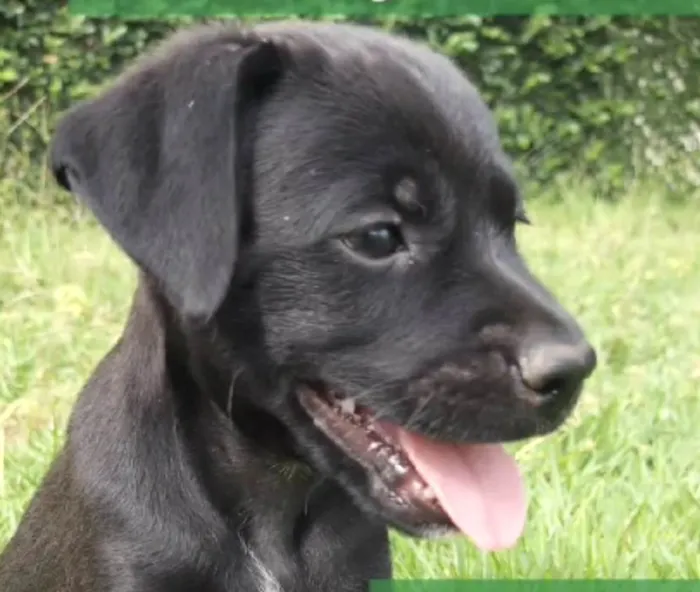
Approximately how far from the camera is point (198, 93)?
6.44 ft

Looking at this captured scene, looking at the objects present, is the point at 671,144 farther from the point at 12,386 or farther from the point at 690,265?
the point at 12,386

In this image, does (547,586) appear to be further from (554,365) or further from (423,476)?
(554,365)

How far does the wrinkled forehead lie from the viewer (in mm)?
1974

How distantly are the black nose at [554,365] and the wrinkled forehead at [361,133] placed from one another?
31 cm

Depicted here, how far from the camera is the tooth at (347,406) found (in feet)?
6.72

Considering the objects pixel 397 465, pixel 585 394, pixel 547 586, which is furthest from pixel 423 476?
pixel 585 394

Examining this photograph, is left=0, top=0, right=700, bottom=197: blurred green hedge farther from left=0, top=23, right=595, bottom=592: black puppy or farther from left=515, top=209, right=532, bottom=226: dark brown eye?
left=0, top=23, right=595, bottom=592: black puppy

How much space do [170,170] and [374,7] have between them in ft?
18.2

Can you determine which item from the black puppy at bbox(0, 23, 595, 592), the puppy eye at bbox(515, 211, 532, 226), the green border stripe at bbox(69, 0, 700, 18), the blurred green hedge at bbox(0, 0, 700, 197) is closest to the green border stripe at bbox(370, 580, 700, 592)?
the black puppy at bbox(0, 23, 595, 592)

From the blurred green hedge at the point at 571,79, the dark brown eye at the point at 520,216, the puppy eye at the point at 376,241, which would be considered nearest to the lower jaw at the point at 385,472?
the puppy eye at the point at 376,241

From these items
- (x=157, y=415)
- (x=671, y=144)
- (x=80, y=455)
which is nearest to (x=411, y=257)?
(x=157, y=415)

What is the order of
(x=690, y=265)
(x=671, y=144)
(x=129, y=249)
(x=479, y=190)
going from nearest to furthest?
(x=129, y=249)
(x=479, y=190)
(x=690, y=265)
(x=671, y=144)

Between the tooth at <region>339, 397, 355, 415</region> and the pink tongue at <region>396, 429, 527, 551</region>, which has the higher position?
the tooth at <region>339, 397, 355, 415</region>

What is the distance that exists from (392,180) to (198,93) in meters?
0.35
